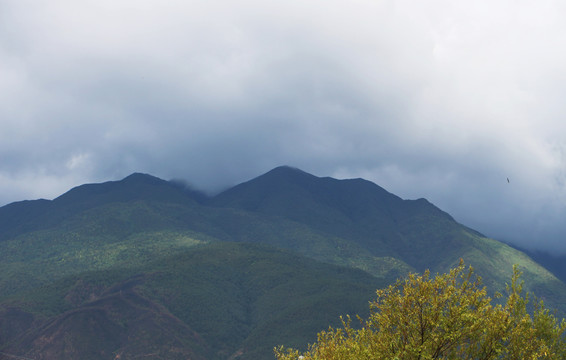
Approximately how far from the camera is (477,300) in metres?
37.0

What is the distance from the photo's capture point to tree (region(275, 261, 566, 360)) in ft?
115

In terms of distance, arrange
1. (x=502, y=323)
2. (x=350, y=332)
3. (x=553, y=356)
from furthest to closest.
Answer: (x=350, y=332) → (x=553, y=356) → (x=502, y=323)

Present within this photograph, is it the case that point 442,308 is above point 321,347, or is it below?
above

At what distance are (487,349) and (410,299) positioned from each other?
5626 millimetres

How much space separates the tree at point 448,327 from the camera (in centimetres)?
3519

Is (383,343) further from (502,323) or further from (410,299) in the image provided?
(502,323)

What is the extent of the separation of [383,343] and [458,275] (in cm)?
777

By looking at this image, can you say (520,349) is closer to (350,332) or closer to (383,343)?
(383,343)

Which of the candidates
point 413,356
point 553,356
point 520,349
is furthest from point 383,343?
point 553,356

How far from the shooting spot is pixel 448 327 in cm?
3534

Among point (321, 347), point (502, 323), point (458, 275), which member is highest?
point (458, 275)

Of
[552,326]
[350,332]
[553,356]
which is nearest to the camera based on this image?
[553,356]

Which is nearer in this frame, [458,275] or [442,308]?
[442,308]

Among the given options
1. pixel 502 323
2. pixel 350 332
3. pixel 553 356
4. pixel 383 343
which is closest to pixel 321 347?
pixel 350 332
